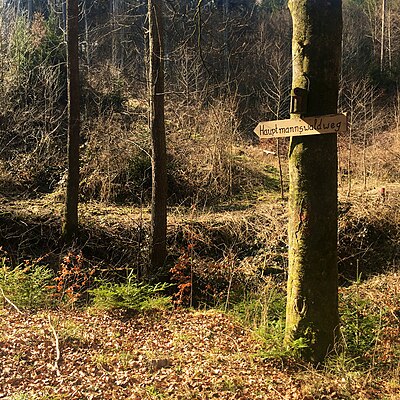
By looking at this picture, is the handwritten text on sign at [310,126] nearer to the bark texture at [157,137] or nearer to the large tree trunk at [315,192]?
the large tree trunk at [315,192]

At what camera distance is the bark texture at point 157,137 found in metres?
8.29

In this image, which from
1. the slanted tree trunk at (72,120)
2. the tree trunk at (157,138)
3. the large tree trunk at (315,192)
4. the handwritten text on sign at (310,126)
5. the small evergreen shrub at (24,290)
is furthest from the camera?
the slanted tree trunk at (72,120)

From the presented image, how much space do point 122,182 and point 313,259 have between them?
9.71 metres

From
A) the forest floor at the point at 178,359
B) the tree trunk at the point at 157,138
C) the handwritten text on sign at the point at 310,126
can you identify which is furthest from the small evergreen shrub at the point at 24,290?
the handwritten text on sign at the point at 310,126

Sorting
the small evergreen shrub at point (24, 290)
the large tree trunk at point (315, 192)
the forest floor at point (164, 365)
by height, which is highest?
the large tree trunk at point (315, 192)

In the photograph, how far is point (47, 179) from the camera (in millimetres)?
14039

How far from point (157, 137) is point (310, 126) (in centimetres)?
514

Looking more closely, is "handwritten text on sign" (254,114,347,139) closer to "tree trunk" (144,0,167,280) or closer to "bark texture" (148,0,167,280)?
"tree trunk" (144,0,167,280)

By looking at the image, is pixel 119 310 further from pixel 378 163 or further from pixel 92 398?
pixel 378 163

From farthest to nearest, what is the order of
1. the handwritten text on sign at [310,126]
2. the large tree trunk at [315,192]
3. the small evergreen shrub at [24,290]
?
the small evergreen shrub at [24,290] → the large tree trunk at [315,192] → the handwritten text on sign at [310,126]

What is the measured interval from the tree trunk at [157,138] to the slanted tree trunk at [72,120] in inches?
99.0

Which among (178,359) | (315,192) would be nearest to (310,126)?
(315,192)

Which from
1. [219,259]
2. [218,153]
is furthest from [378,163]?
[219,259]

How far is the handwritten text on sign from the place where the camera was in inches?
152
